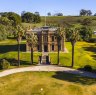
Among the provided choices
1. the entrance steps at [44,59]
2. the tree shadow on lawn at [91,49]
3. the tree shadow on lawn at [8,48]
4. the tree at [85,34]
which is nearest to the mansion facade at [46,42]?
the entrance steps at [44,59]

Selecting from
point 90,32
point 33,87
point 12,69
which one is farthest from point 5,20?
point 33,87

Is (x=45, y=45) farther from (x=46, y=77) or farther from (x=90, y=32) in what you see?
(x=90, y=32)

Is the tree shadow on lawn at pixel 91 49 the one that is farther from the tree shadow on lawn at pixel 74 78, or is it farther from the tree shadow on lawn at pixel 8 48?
the tree shadow on lawn at pixel 74 78

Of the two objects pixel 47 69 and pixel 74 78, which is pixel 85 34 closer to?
pixel 47 69

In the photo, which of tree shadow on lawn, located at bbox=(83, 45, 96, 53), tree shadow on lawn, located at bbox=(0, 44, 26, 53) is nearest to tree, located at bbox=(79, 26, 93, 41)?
tree shadow on lawn, located at bbox=(83, 45, 96, 53)

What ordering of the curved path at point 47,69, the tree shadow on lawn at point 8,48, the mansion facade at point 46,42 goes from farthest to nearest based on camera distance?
the tree shadow on lawn at point 8,48 < the mansion facade at point 46,42 < the curved path at point 47,69

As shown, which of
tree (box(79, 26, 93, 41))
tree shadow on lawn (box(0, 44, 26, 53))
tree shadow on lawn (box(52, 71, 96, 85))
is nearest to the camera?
tree shadow on lawn (box(52, 71, 96, 85))

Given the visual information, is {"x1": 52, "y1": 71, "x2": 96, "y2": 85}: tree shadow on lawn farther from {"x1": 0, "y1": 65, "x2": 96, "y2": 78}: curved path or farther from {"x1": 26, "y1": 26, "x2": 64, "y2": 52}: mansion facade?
{"x1": 26, "y1": 26, "x2": 64, "y2": 52}: mansion facade
